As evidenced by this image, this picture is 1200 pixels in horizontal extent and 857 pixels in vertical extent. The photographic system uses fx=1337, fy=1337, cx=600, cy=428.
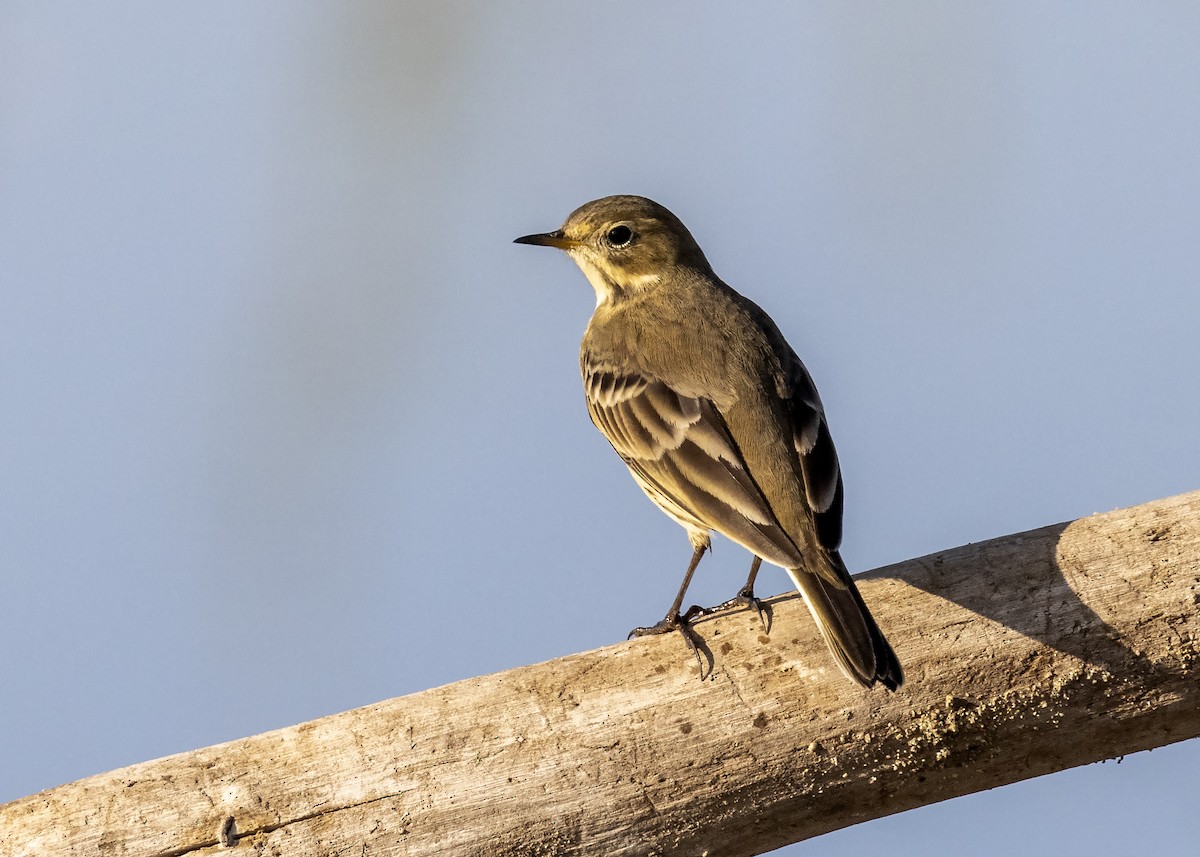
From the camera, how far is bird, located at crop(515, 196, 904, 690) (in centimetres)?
536

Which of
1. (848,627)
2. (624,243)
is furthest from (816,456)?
(624,243)

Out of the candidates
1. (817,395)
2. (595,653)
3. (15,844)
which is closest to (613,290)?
(817,395)

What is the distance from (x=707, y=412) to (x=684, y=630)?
138 cm

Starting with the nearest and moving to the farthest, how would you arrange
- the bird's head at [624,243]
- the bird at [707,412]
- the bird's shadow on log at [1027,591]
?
the bird's shadow on log at [1027,591] → the bird at [707,412] → the bird's head at [624,243]

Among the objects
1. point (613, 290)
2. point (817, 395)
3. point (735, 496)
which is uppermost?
point (613, 290)

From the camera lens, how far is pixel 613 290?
8297 mm

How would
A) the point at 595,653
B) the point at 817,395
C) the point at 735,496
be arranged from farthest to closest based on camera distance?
1. the point at 817,395
2. the point at 735,496
3. the point at 595,653

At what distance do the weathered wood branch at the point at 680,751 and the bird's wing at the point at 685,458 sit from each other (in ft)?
2.30

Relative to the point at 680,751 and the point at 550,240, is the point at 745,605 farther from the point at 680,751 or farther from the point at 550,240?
the point at 550,240

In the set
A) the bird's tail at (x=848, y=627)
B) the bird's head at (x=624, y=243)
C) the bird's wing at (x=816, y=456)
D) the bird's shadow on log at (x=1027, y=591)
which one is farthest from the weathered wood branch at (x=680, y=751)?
the bird's head at (x=624, y=243)

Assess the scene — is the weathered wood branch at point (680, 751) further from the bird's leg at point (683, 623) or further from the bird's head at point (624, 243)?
the bird's head at point (624, 243)

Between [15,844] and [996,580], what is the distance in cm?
387

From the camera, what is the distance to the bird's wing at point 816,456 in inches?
222

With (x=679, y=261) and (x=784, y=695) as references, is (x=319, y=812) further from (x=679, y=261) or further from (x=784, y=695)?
(x=679, y=261)
